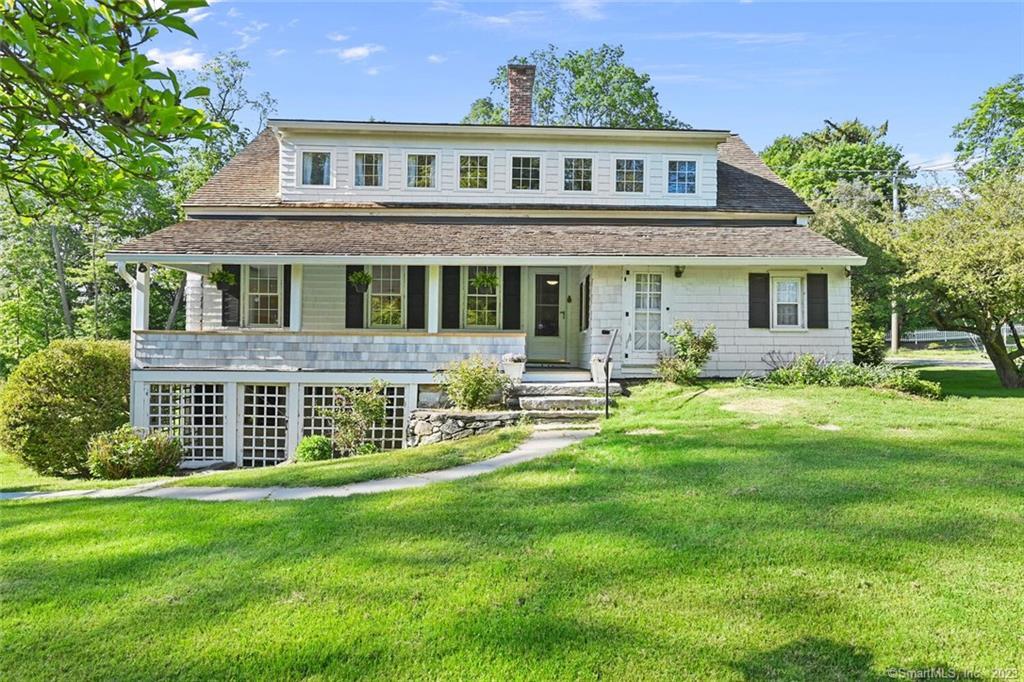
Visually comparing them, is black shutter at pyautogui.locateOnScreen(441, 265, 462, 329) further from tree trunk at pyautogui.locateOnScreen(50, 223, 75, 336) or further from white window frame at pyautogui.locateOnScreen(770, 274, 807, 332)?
tree trunk at pyautogui.locateOnScreen(50, 223, 75, 336)

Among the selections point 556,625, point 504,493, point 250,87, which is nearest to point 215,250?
point 504,493

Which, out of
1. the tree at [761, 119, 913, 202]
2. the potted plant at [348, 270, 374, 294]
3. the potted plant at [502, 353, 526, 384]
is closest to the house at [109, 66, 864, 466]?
the potted plant at [348, 270, 374, 294]

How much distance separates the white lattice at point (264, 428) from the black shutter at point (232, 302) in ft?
7.76

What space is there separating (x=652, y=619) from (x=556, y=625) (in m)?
0.54

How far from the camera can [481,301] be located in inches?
568

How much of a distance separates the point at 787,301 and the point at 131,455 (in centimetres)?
1284

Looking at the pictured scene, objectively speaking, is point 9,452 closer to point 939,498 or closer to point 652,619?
point 652,619

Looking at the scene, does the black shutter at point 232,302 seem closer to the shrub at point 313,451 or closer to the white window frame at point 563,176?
the shrub at point 313,451

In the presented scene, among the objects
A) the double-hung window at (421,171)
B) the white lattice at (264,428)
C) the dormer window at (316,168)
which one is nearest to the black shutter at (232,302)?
the white lattice at (264,428)

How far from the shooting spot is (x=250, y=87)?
107 ft

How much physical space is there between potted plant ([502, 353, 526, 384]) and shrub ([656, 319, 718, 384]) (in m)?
2.99

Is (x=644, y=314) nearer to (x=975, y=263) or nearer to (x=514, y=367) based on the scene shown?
(x=514, y=367)

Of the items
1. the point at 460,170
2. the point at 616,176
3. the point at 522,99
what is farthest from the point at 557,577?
the point at 522,99

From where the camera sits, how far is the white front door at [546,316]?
14922 millimetres
